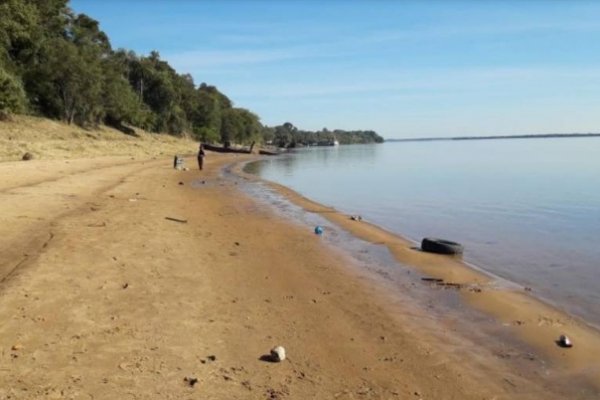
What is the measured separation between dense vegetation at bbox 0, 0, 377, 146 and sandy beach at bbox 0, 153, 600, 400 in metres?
34.9

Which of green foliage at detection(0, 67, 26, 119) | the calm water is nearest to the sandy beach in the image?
the calm water

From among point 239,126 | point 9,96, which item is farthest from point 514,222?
point 239,126

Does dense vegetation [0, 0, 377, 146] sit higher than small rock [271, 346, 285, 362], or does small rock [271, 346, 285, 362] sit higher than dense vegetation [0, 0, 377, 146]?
dense vegetation [0, 0, 377, 146]

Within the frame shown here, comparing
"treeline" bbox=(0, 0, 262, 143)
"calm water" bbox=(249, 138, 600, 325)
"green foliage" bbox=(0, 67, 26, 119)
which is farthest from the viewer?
"treeline" bbox=(0, 0, 262, 143)

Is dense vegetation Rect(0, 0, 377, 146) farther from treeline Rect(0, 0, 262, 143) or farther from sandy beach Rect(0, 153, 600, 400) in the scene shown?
sandy beach Rect(0, 153, 600, 400)

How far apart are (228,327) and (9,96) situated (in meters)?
39.3

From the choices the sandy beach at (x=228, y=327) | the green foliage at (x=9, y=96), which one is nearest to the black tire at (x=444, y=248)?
the sandy beach at (x=228, y=327)

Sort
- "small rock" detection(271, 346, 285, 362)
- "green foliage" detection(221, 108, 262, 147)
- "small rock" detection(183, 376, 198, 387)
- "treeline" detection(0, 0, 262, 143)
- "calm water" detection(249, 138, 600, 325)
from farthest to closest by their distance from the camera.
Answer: "green foliage" detection(221, 108, 262, 147)
"treeline" detection(0, 0, 262, 143)
"calm water" detection(249, 138, 600, 325)
"small rock" detection(271, 346, 285, 362)
"small rock" detection(183, 376, 198, 387)

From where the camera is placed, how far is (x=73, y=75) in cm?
5700

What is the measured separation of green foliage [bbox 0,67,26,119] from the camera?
1519 inches

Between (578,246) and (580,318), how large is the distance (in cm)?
694

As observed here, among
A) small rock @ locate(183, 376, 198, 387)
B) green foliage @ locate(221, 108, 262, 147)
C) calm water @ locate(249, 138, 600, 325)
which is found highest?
green foliage @ locate(221, 108, 262, 147)

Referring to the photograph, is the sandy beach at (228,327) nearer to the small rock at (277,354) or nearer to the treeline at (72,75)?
the small rock at (277,354)

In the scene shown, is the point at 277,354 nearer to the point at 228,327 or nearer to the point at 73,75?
the point at 228,327
